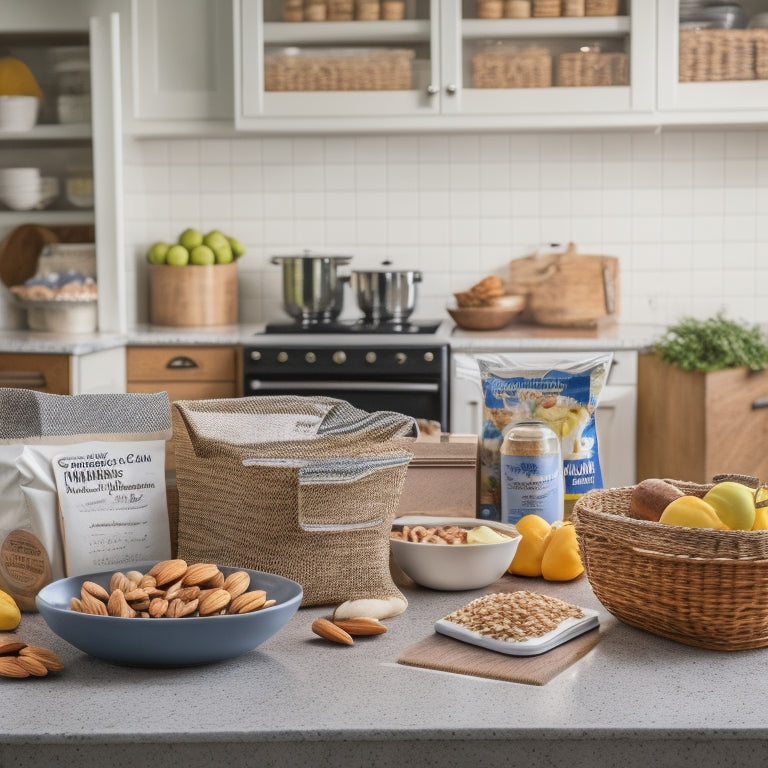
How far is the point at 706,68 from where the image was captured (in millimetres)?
3992

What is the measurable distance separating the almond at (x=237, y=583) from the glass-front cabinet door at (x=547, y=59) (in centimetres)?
310

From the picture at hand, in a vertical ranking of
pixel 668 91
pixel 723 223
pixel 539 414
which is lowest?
pixel 539 414

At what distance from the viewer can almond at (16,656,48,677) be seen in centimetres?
112

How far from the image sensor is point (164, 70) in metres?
4.21

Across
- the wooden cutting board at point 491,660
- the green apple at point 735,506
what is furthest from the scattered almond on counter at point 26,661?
the green apple at point 735,506

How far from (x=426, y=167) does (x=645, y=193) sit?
34.0 inches

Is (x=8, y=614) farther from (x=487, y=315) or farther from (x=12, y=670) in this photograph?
(x=487, y=315)

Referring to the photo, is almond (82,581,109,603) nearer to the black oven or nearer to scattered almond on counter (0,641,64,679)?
scattered almond on counter (0,641,64,679)

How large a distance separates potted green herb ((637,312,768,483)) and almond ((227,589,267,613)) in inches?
103

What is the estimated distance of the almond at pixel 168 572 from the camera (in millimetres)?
1182

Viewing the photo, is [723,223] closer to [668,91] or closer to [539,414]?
[668,91]

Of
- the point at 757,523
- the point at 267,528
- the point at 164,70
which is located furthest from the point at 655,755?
the point at 164,70

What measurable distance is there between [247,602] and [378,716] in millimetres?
202

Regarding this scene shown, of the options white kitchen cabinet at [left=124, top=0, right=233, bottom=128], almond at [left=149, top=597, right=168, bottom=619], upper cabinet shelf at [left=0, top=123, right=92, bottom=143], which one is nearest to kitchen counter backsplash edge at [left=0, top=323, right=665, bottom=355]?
upper cabinet shelf at [left=0, top=123, right=92, bottom=143]
